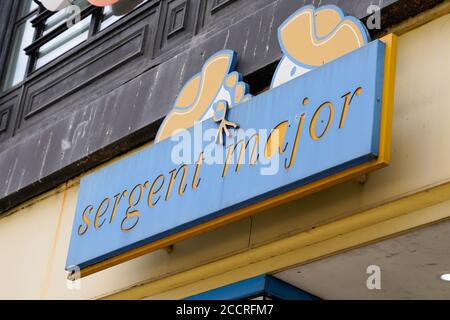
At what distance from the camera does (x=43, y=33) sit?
38.9ft

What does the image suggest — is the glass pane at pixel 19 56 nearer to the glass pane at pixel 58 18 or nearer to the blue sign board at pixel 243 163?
the glass pane at pixel 58 18

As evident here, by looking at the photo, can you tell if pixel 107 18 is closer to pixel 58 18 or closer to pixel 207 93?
pixel 58 18

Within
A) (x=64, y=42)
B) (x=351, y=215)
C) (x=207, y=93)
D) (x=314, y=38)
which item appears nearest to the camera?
(x=351, y=215)

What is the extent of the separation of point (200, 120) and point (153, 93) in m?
1.10

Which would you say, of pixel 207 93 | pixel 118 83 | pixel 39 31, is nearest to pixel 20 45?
pixel 39 31

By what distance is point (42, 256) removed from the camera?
992 centimetres

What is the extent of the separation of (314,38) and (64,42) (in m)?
4.36

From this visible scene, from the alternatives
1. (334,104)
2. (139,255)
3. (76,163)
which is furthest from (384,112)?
(76,163)

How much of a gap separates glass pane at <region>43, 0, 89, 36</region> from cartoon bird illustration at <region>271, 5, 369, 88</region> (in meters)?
3.94

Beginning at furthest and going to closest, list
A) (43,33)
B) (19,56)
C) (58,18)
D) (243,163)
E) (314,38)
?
(19,56)
(43,33)
(58,18)
(314,38)
(243,163)

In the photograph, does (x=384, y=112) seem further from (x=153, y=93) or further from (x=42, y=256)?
(x=42, y=256)

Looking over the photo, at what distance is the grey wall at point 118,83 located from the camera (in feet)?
28.6

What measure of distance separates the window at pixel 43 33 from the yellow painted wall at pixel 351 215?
307cm

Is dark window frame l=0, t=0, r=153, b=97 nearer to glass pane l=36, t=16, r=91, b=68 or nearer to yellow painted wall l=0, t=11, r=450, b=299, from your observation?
glass pane l=36, t=16, r=91, b=68
